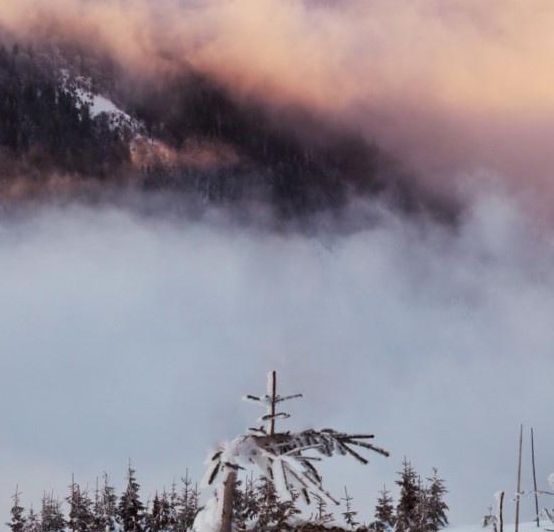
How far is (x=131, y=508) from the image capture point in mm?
99250

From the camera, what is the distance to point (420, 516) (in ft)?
257

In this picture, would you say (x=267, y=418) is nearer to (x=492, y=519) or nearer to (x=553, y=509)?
(x=553, y=509)

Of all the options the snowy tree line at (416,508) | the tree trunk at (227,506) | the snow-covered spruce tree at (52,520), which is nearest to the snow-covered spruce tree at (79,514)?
the snow-covered spruce tree at (52,520)

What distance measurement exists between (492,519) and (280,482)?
18419 millimetres

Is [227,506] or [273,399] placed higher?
[273,399]

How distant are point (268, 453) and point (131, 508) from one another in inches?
3967

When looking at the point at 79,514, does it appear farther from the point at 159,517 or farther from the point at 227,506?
the point at 227,506

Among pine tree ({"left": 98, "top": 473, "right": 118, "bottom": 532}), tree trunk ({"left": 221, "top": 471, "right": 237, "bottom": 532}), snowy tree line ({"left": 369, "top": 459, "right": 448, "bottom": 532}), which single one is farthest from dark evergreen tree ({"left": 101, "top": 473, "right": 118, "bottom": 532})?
tree trunk ({"left": 221, "top": 471, "right": 237, "bottom": 532})

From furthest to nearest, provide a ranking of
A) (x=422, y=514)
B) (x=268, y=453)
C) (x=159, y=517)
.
Answer: (x=159, y=517), (x=422, y=514), (x=268, y=453)

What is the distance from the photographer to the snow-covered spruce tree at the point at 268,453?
504cm

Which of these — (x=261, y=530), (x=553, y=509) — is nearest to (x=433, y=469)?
(x=553, y=509)

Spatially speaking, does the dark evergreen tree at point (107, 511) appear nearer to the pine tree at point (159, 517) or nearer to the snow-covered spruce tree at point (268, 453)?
the pine tree at point (159, 517)

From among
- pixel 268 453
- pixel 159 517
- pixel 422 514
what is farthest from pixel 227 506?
pixel 159 517

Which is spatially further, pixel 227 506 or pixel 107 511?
pixel 107 511
